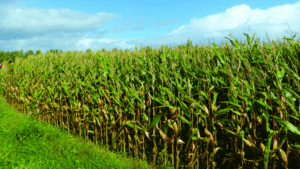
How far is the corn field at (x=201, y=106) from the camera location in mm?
3100

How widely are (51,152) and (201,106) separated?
11.7 ft

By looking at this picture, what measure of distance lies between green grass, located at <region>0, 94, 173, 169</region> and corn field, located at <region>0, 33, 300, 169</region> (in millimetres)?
310

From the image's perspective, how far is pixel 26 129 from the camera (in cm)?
572

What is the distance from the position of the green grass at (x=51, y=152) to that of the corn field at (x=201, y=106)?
31cm

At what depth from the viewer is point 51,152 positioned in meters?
4.86

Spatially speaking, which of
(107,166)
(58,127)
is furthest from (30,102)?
(107,166)

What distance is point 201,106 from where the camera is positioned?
336 centimetres

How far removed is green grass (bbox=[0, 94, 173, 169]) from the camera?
170 inches

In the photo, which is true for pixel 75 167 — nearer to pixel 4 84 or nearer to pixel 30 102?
pixel 30 102

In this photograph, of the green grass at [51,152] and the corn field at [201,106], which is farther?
the green grass at [51,152]

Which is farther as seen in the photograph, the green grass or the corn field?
the green grass

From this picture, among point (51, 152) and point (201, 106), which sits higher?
point (201, 106)

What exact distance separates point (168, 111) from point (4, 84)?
10433mm

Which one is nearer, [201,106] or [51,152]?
[201,106]
